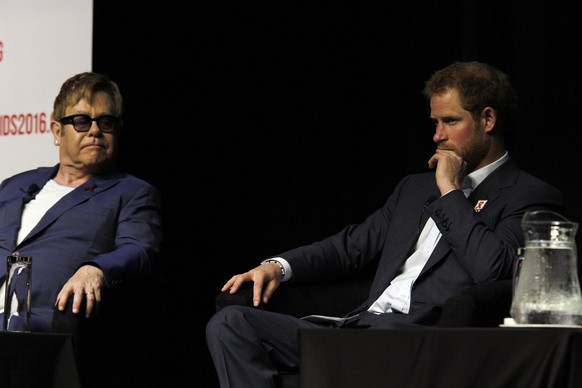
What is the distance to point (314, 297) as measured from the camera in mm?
3262

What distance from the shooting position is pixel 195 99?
172 inches

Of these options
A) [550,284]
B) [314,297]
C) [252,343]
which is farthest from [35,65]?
[550,284]

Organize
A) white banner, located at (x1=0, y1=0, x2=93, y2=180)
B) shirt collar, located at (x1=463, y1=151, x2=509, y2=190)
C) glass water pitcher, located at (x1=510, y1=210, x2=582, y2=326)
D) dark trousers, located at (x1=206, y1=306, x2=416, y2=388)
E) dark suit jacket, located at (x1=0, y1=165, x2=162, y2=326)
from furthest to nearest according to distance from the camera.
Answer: white banner, located at (x1=0, y1=0, x2=93, y2=180), dark suit jacket, located at (x1=0, y1=165, x2=162, y2=326), shirt collar, located at (x1=463, y1=151, x2=509, y2=190), dark trousers, located at (x1=206, y1=306, x2=416, y2=388), glass water pitcher, located at (x1=510, y1=210, x2=582, y2=326)

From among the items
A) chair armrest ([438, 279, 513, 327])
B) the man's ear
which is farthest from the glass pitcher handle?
the man's ear

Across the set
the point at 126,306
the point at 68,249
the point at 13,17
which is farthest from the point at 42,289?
the point at 13,17

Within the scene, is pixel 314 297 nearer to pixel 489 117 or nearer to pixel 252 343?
pixel 252 343

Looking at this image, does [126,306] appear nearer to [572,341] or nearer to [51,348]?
[51,348]

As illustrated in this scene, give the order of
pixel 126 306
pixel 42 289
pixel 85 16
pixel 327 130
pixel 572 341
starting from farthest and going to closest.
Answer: pixel 327 130 < pixel 85 16 < pixel 42 289 < pixel 126 306 < pixel 572 341

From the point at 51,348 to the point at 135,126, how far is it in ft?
6.56

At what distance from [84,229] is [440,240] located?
1.32m

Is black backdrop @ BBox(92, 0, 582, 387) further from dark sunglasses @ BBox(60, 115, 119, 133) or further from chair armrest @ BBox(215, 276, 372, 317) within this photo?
chair armrest @ BBox(215, 276, 372, 317)

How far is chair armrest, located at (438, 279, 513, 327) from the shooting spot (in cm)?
255

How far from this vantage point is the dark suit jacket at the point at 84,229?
3541 mm

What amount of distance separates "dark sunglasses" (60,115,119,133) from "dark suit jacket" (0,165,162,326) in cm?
19
